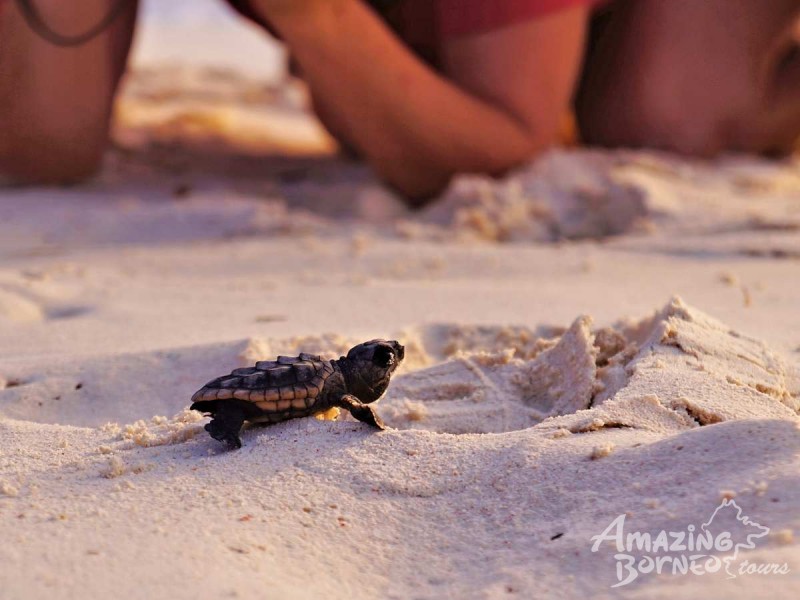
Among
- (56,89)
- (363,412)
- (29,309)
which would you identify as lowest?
(29,309)

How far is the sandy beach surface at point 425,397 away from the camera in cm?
86

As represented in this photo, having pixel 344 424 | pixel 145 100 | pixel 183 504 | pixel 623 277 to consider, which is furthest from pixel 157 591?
pixel 145 100

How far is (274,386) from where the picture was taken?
1107mm

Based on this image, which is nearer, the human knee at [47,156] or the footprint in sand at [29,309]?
the footprint in sand at [29,309]

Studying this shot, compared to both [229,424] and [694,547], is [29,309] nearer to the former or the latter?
[229,424]

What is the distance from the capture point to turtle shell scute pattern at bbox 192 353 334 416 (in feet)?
3.58

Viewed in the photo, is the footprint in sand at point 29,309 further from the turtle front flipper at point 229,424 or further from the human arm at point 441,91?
the human arm at point 441,91

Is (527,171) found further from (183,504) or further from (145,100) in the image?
(145,100)

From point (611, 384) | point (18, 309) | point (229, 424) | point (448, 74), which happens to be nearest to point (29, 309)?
point (18, 309)

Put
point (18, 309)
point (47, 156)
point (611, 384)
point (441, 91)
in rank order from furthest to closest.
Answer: point (47, 156), point (441, 91), point (18, 309), point (611, 384)

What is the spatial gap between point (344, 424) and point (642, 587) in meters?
0.43

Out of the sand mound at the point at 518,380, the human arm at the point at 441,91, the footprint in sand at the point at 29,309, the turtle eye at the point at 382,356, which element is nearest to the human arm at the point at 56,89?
the human arm at the point at 441,91

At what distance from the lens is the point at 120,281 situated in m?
1.96

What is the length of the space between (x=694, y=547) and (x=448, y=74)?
7.01 ft
